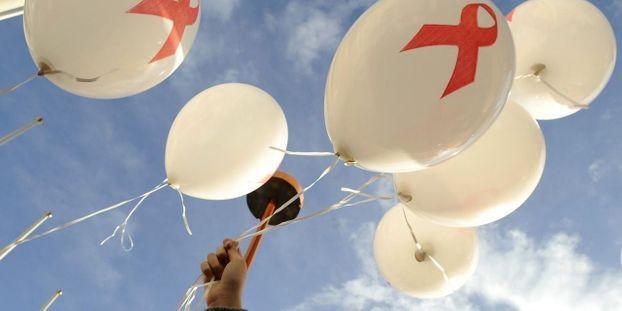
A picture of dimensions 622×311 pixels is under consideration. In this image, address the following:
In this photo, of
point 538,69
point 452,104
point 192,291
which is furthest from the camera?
point 538,69

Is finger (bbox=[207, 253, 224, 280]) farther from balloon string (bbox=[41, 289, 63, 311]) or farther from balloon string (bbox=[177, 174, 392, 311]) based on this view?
balloon string (bbox=[41, 289, 63, 311])

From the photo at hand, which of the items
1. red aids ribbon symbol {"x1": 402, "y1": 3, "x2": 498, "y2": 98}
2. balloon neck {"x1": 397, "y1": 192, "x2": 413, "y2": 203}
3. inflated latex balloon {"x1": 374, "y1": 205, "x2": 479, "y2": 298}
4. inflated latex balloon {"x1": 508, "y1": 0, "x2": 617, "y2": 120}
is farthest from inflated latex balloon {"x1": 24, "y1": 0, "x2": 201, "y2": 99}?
inflated latex balloon {"x1": 508, "y1": 0, "x2": 617, "y2": 120}

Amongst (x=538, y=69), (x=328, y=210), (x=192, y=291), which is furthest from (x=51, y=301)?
(x=538, y=69)

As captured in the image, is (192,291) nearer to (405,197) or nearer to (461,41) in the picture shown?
(405,197)

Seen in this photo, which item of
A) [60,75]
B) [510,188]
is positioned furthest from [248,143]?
[510,188]

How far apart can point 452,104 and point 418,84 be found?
0.15 metres

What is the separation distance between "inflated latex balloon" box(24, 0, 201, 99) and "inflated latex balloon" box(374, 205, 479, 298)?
163cm

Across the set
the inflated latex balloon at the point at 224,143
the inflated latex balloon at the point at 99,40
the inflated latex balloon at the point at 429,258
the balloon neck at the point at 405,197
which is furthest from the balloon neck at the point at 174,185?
the inflated latex balloon at the point at 429,258

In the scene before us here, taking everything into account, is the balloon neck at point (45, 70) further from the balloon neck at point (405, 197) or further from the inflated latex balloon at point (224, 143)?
the balloon neck at point (405, 197)

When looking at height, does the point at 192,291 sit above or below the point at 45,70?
below

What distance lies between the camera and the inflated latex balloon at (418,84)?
64.4 inches

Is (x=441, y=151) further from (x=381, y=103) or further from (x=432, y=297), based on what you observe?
(x=432, y=297)

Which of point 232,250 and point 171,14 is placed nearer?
point 232,250

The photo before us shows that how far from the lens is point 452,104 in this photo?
1.65m
